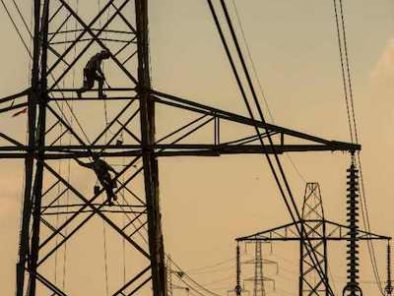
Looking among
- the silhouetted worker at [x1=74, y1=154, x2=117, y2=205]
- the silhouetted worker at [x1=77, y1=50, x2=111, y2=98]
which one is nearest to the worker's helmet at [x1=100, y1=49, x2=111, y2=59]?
the silhouetted worker at [x1=77, y1=50, x2=111, y2=98]

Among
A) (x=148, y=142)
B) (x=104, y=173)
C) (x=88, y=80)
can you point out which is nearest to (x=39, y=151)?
(x=104, y=173)

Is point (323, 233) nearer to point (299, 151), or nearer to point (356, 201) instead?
point (356, 201)

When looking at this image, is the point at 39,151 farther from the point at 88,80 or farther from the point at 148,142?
the point at 148,142

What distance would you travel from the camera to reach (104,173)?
2880cm

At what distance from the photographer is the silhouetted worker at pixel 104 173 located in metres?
28.4

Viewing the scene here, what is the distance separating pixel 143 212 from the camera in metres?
29.6

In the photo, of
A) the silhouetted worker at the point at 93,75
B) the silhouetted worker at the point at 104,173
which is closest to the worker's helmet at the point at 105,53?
the silhouetted worker at the point at 93,75

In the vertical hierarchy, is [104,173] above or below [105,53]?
below

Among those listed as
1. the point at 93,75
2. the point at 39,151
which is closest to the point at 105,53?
the point at 93,75

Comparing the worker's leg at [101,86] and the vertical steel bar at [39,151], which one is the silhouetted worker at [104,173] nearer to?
the vertical steel bar at [39,151]

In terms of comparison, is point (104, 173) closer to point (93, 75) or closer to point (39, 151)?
point (39, 151)

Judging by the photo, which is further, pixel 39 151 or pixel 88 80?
pixel 88 80

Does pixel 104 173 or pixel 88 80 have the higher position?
pixel 88 80

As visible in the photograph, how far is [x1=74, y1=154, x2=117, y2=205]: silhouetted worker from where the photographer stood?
93.3 feet
